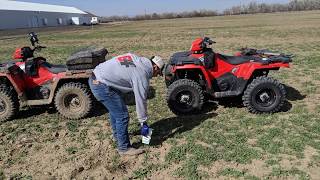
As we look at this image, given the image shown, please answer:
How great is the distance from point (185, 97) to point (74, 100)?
2.05 metres

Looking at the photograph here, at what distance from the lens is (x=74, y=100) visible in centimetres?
681

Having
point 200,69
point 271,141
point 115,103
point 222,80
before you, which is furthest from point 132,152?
point 222,80

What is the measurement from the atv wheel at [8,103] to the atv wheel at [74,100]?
0.83m

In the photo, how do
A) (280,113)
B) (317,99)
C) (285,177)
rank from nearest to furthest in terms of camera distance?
(285,177) → (280,113) → (317,99)

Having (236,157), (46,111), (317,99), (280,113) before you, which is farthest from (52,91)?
(317,99)

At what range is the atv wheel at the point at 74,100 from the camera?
21.9ft

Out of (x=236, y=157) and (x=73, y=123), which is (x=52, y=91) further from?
(x=236, y=157)

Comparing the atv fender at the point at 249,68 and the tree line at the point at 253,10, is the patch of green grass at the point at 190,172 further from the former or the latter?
the tree line at the point at 253,10

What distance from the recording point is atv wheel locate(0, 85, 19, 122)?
677 cm

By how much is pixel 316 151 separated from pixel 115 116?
2.80 metres

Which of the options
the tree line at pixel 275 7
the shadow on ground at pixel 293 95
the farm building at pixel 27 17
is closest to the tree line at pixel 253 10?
the tree line at pixel 275 7

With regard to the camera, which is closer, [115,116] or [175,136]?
[115,116]

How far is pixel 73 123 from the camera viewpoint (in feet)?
21.9

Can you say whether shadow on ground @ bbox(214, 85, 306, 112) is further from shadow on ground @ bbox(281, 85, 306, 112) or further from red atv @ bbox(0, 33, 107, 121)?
red atv @ bbox(0, 33, 107, 121)
